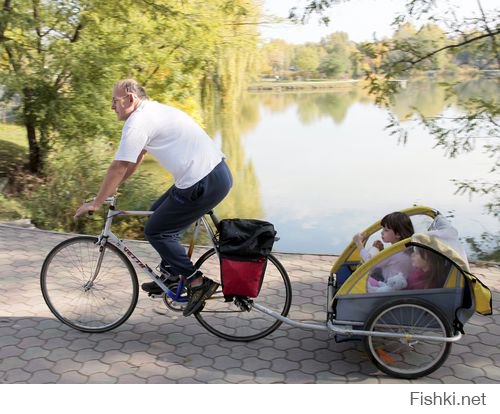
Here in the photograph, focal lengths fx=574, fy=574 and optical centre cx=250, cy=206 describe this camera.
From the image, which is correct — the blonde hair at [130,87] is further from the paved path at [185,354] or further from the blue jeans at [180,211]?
the paved path at [185,354]

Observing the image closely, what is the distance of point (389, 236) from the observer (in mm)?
3828

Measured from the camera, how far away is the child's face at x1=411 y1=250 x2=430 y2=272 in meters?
3.51

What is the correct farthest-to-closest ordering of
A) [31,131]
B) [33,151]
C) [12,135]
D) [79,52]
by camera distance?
[12,135], [33,151], [31,131], [79,52]

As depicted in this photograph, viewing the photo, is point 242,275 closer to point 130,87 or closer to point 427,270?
point 427,270

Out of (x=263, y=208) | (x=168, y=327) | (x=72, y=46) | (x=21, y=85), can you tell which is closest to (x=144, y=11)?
(x=72, y=46)

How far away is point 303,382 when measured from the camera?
142 inches

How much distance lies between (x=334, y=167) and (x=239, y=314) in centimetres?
1206

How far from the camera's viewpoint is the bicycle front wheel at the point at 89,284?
162 inches

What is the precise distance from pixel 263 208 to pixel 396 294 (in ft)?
30.5

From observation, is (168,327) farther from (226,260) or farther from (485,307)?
(485,307)

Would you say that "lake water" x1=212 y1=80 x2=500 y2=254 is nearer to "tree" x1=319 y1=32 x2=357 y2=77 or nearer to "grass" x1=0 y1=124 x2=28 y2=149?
"tree" x1=319 y1=32 x2=357 y2=77

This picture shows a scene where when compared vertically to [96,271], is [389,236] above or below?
above

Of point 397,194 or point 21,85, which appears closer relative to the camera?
point 21,85

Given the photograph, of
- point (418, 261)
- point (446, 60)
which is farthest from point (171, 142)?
point (446, 60)
